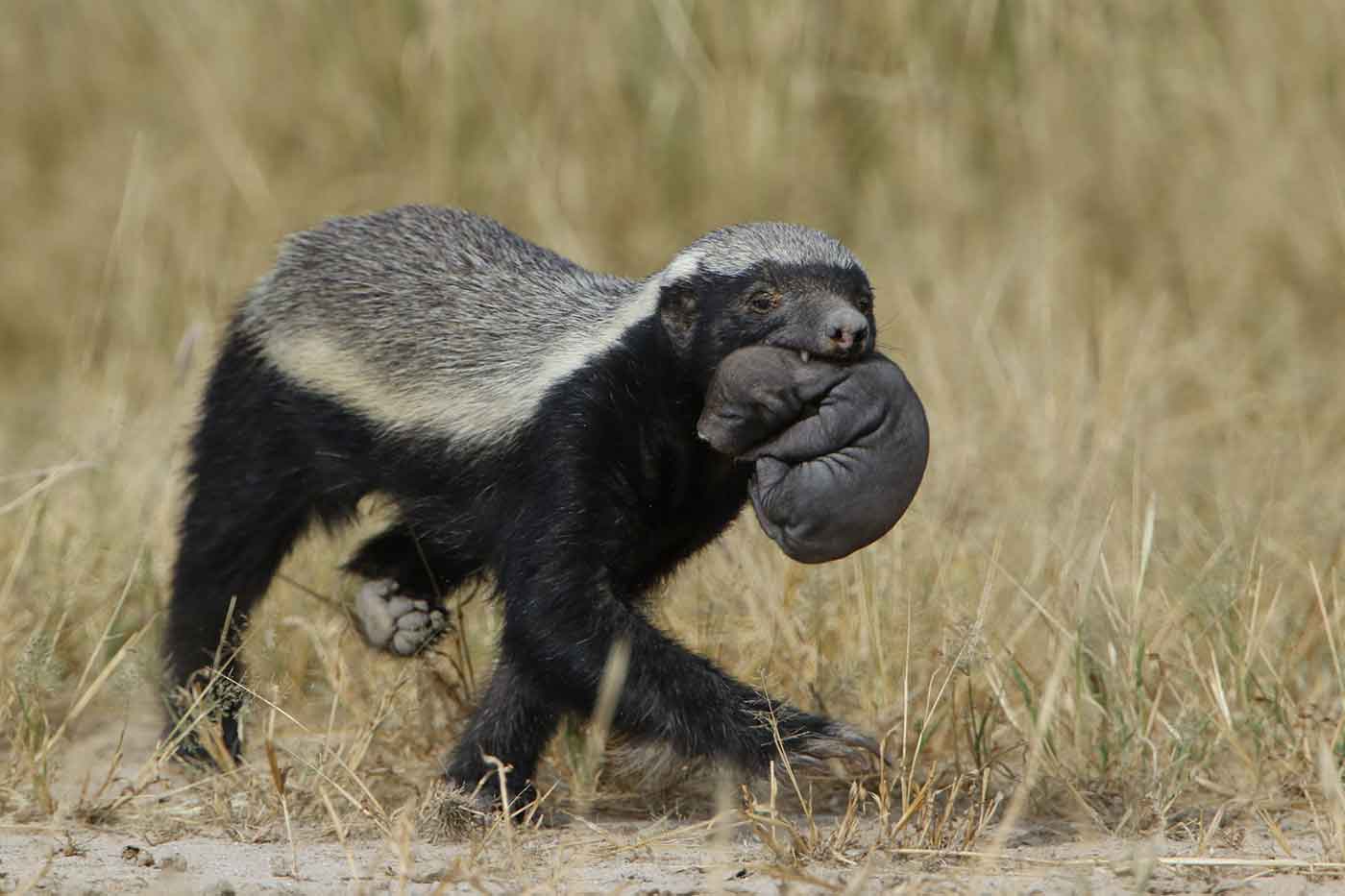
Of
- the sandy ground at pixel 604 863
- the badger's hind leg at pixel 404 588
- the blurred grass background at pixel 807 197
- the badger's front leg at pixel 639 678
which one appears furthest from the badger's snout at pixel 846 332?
the blurred grass background at pixel 807 197

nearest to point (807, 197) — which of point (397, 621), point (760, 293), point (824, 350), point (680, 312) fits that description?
point (397, 621)

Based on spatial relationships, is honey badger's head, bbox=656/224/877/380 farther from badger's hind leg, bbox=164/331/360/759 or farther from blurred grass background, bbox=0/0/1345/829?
blurred grass background, bbox=0/0/1345/829

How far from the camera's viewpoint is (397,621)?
4.61 meters

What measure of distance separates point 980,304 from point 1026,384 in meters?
0.87

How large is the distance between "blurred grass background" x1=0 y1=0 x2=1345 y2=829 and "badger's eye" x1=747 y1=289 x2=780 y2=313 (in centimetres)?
142

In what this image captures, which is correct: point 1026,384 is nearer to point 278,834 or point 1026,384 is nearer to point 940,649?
point 940,649

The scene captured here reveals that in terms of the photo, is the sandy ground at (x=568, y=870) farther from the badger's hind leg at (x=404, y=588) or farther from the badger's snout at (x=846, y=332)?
the badger's snout at (x=846, y=332)

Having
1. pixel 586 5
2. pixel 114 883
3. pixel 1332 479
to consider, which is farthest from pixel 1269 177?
pixel 114 883

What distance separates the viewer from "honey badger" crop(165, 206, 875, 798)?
388 centimetres

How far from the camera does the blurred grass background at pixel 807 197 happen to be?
5902 millimetres

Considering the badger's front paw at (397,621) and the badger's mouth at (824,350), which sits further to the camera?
the badger's front paw at (397,621)

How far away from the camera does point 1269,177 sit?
753 cm

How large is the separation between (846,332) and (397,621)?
1.54 meters

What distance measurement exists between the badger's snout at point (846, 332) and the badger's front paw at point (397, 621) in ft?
4.75
